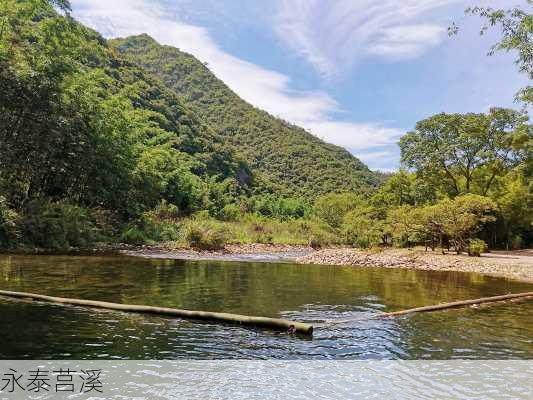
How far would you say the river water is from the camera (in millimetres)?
6504

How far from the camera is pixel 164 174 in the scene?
43.4 m

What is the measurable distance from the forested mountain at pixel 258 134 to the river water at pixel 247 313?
66.8m

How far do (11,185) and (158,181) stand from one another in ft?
53.5

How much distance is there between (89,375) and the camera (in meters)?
5.19

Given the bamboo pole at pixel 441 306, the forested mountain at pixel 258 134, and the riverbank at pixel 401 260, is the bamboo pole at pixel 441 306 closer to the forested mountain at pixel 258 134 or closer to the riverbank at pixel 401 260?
the riverbank at pixel 401 260

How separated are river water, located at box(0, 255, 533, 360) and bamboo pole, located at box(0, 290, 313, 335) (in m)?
0.14

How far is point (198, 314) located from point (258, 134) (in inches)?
3677

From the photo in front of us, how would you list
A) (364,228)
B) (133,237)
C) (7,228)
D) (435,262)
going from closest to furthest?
(7,228) < (435,262) < (133,237) < (364,228)

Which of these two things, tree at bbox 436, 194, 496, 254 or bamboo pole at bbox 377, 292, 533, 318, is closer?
bamboo pole at bbox 377, 292, 533, 318

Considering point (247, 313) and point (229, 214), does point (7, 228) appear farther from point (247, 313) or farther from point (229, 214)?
point (229, 214)

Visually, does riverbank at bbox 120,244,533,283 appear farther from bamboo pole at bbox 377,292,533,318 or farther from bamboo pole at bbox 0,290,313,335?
bamboo pole at bbox 0,290,313,335

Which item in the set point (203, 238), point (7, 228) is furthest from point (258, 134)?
point (7, 228)

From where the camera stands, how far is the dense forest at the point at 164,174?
22.2 metres

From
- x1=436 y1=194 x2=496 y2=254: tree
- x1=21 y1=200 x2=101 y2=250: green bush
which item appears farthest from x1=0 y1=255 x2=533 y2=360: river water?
x1=436 y1=194 x2=496 y2=254: tree
